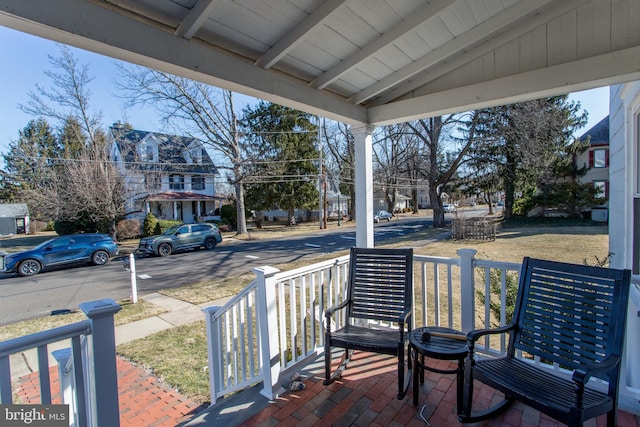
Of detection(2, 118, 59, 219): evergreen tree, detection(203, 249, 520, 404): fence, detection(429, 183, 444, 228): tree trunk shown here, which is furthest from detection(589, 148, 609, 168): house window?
detection(2, 118, 59, 219): evergreen tree

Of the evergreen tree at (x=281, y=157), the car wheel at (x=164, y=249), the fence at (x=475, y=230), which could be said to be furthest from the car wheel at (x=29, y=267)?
the fence at (x=475, y=230)

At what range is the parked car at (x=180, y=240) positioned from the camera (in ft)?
39.1

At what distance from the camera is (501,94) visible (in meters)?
2.77

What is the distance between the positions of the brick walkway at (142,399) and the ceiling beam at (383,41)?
3.09 metres

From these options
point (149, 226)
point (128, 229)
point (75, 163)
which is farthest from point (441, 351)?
point (128, 229)

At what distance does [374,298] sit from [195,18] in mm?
2487

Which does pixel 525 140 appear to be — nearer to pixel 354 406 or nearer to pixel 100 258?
pixel 354 406

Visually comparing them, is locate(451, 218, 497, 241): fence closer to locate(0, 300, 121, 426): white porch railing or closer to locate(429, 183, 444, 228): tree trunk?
locate(429, 183, 444, 228): tree trunk

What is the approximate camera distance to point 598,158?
2005 centimetres

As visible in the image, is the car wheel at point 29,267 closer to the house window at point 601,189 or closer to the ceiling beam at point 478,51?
the ceiling beam at point 478,51

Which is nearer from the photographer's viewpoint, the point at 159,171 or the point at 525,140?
the point at 525,140

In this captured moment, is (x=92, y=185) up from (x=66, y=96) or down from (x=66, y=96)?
down

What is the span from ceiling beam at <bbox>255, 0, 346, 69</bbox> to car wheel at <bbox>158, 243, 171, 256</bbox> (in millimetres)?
11432

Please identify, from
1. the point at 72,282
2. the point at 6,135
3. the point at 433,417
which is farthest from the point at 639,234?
the point at 6,135
